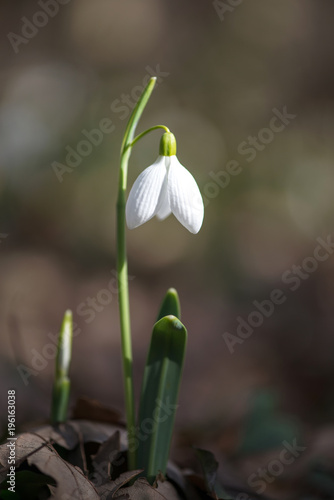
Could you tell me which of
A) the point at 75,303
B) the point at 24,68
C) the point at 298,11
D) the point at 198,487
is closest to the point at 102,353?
the point at 75,303

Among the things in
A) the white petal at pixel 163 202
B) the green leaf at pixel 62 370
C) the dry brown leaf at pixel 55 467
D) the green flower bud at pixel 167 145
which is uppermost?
the green flower bud at pixel 167 145

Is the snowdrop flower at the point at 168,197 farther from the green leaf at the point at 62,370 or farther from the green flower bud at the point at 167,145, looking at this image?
the green leaf at the point at 62,370

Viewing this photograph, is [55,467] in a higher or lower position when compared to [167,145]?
lower

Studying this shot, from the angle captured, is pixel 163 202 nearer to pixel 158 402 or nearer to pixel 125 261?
pixel 125 261

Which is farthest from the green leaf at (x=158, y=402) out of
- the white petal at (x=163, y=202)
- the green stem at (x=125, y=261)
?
the white petal at (x=163, y=202)

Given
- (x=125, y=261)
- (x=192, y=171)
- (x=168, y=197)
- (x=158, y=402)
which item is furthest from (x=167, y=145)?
(x=192, y=171)

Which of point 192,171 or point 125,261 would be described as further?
point 192,171

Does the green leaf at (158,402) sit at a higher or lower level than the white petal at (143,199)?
lower
